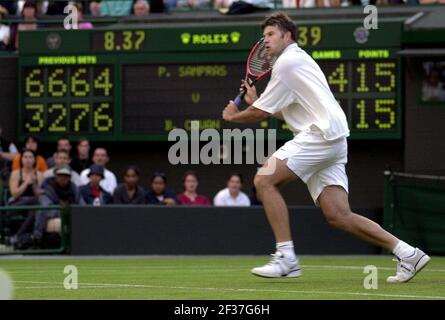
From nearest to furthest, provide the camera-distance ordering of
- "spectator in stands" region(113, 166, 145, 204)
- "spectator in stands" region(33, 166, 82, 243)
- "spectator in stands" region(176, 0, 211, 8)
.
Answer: "spectator in stands" region(33, 166, 82, 243) → "spectator in stands" region(113, 166, 145, 204) → "spectator in stands" region(176, 0, 211, 8)

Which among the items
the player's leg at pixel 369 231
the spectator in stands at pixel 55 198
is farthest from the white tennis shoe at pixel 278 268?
the spectator in stands at pixel 55 198

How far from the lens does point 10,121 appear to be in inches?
832

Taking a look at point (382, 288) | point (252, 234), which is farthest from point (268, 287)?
point (252, 234)

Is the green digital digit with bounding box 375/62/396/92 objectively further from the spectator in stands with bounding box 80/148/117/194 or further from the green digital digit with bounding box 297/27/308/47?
the spectator in stands with bounding box 80/148/117/194

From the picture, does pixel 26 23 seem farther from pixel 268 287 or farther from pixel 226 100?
pixel 268 287

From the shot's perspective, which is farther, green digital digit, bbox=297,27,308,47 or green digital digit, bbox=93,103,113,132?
green digital digit, bbox=93,103,113,132

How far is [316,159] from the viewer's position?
1112cm

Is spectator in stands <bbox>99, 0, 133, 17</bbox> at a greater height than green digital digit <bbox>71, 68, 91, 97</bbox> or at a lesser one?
greater

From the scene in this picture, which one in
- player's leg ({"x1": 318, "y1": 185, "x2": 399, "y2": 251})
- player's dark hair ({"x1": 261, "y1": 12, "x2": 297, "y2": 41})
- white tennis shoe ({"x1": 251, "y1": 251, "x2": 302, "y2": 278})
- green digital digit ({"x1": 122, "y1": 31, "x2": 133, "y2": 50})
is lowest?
white tennis shoe ({"x1": 251, "y1": 251, "x2": 302, "y2": 278})

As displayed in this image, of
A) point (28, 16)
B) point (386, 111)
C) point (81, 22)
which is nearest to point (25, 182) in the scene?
point (81, 22)

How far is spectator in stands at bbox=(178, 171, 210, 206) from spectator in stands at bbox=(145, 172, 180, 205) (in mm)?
123

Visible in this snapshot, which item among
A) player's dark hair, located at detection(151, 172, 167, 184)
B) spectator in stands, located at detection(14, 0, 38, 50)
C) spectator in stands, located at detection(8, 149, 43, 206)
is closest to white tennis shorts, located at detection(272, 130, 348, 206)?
player's dark hair, located at detection(151, 172, 167, 184)

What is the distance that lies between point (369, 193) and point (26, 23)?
589 cm

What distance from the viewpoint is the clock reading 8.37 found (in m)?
20.3
